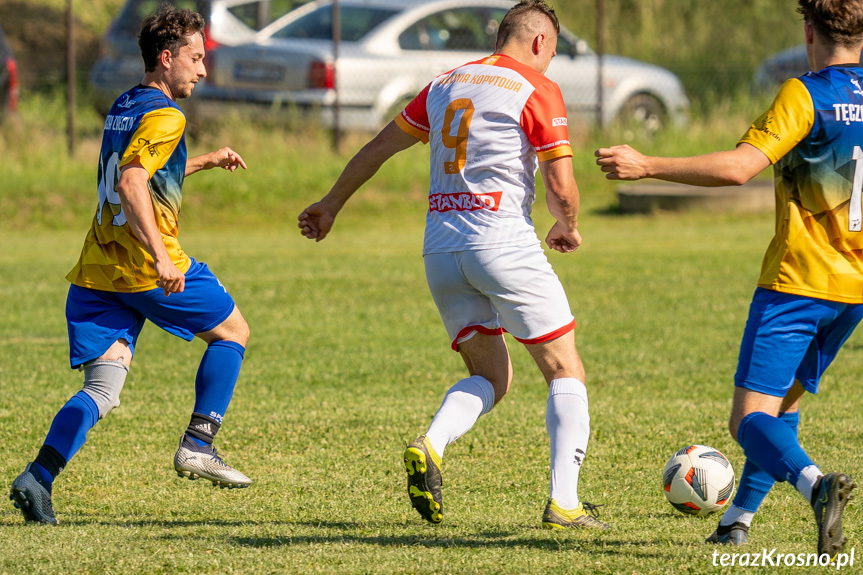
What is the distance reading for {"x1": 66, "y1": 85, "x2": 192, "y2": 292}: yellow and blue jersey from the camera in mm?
4656

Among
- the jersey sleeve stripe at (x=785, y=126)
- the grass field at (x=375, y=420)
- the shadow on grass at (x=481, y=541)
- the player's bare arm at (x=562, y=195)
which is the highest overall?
the jersey sleeve stripe at (x=785, y=126)

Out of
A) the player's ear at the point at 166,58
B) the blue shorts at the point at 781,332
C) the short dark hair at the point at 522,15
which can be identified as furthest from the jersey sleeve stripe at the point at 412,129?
the blue shorts at the point at 781,332

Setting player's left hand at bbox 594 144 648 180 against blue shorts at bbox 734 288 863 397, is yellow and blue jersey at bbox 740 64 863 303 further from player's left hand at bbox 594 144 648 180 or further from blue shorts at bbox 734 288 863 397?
player's left hand at bbox 594 144 648 180

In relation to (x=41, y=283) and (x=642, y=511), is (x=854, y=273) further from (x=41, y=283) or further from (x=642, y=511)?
(x=41, y=283)

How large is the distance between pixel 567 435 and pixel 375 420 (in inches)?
95.7

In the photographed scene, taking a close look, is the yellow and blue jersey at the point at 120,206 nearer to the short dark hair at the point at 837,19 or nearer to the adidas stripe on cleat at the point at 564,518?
the adidas stripe on cleat at the point at 564,518

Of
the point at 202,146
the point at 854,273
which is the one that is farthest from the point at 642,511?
the point at 202,146

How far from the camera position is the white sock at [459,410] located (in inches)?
167

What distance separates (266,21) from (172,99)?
1309 cm

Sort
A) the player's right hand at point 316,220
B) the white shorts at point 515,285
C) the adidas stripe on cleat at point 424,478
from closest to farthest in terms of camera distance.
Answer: the adidas stripe on cleat at point 424,478 < the white shorts at point 515,285 < the player's right hand at point 316,220

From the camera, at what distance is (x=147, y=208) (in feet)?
14.7

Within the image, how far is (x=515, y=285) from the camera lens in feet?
14.0

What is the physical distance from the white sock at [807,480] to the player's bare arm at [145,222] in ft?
7.80

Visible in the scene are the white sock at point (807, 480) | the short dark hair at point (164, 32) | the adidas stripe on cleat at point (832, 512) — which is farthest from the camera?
the short dark hair at point (164, 32)
